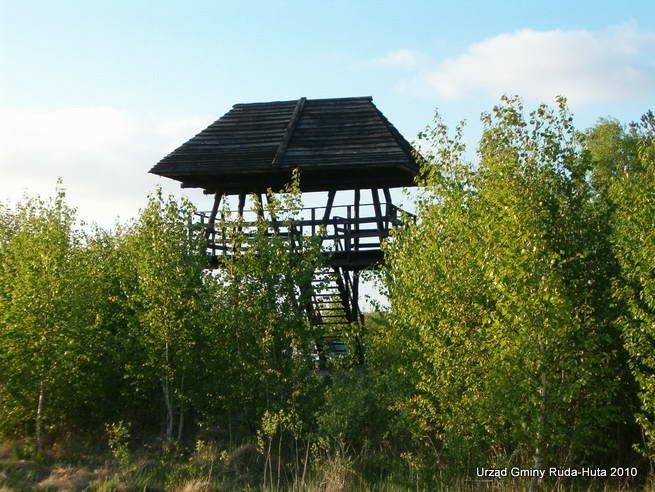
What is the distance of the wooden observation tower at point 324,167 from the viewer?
2041 centimetres

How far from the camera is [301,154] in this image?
21562mm

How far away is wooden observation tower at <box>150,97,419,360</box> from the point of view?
20.4 metres

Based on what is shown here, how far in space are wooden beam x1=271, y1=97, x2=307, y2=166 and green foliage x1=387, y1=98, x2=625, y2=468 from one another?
644 cm

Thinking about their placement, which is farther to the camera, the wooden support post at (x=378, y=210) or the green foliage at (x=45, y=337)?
the wooden support post at (x=378, y=210)

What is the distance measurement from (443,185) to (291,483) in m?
6.07

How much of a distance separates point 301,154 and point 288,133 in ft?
4.62

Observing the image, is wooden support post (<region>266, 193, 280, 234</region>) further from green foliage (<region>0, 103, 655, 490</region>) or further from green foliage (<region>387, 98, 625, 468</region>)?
green foliage (<region>387, 98, 625, 468</region>)

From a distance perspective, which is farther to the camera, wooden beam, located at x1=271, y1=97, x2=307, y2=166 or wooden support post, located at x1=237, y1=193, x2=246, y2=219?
wooden support post, located at x1=237, y1=193, x2=246, y2=219

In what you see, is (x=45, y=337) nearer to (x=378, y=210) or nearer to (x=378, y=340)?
(x=378, y=340)

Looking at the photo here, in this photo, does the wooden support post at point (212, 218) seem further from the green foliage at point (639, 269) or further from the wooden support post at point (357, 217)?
the green foliage at point (639, 269)

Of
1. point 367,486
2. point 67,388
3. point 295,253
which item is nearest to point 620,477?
point 367,486

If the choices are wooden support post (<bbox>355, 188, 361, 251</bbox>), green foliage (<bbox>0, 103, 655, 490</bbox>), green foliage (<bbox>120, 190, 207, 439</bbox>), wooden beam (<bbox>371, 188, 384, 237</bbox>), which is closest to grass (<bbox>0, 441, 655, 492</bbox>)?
green foliage (<bbox>0, 103, 655, 490</bbox>)

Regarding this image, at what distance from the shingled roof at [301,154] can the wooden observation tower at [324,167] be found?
0.03 meters

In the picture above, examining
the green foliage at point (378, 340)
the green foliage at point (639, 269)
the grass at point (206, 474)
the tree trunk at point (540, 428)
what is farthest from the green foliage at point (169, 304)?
the green foliage at point (639, 269)
